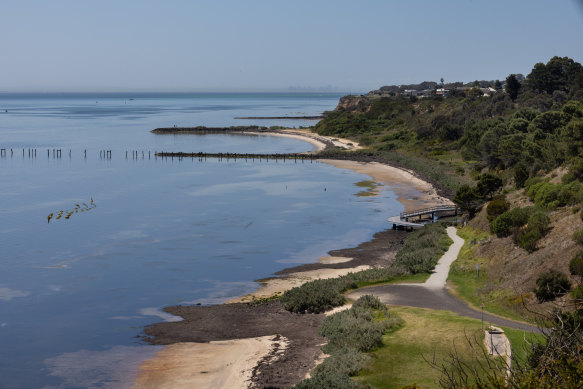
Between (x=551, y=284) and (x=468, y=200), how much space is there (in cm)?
2818

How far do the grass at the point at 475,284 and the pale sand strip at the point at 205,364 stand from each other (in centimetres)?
1302

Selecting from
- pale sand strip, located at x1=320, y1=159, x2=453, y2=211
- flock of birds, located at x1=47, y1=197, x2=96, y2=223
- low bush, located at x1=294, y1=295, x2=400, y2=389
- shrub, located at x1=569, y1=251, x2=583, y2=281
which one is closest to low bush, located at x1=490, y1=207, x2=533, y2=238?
shrub, located at x1=569, y1=251, x2=583, y2=281

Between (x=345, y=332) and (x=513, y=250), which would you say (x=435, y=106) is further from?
(x=345, y=332)

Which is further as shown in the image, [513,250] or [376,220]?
[376,220]

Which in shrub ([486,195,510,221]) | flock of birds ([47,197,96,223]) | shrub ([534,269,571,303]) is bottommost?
flock of birds ([47,197,96,223])

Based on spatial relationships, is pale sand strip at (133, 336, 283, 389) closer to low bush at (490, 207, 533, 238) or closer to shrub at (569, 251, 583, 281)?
shrub at (569, 251, 583, 281)

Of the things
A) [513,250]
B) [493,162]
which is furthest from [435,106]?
[513,250]

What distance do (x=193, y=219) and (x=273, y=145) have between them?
307 ft

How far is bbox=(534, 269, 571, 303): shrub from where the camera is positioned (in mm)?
33281

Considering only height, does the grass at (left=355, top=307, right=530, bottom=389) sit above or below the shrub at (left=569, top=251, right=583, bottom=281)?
below

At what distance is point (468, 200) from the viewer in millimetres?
61125

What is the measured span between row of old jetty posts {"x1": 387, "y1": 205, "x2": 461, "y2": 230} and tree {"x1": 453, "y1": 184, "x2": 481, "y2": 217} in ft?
12.2

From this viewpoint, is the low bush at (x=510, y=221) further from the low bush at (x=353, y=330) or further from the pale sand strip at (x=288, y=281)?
the low bush at (x=353, y=330)

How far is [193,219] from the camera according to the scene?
72.1 metres
